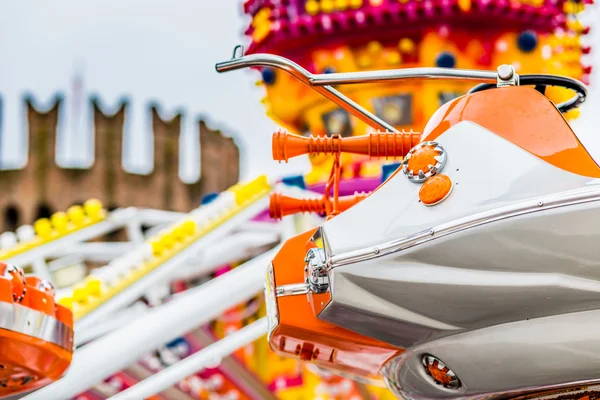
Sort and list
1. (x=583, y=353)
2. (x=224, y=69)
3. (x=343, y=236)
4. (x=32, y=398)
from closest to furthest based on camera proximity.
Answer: (x=583, y=353) < (x=343, y=236) < (x=224, y=69) < (x=32, y=398)

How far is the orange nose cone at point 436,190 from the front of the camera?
6.64 feet

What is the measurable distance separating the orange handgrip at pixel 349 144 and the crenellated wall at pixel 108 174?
27.2 meters

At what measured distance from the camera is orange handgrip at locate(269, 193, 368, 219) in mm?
2521

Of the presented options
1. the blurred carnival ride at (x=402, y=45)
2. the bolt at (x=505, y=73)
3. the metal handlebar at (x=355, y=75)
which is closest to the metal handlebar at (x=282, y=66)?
the metal handlebar at (x=355, y=75)

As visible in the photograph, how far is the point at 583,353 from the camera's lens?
194cm

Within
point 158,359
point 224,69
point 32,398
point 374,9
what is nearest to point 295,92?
point 374,9

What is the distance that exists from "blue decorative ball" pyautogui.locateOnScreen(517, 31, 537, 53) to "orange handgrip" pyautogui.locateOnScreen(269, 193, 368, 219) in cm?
515

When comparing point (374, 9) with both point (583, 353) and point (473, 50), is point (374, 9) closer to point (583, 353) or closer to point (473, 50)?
point (473, 50)

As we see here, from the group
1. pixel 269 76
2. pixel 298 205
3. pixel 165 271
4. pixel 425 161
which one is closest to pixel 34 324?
pixel 298 205

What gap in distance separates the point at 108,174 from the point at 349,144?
91.8ft

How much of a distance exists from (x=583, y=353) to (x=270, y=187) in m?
5.26

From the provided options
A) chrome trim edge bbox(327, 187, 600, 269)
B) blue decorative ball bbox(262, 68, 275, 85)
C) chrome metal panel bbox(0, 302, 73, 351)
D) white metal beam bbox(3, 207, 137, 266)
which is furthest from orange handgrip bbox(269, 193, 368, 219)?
blue decorative ball bbox(262, 68, 275, 85)

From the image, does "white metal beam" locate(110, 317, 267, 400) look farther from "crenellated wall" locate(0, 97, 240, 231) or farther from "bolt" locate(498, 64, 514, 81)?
"crenellated wall" locate(0, 97, 240, 231)

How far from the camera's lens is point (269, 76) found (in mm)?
7672
